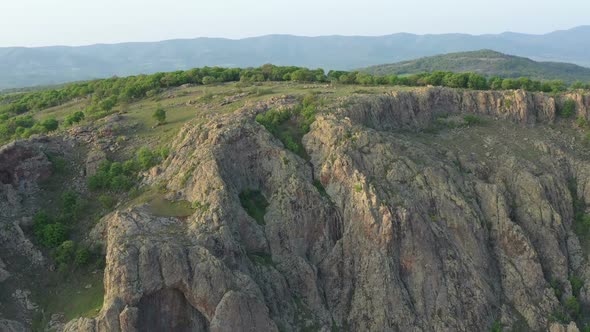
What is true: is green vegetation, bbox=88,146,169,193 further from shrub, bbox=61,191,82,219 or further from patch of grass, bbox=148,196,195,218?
patch of grass, bbox=148,196,195,218

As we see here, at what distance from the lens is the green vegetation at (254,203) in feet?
155

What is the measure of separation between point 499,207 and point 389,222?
15.5 m

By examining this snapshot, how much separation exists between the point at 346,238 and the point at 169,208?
16.9 meters

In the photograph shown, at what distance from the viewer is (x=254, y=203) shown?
48.9m

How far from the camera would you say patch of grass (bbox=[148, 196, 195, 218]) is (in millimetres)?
43000

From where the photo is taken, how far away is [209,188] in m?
44.8

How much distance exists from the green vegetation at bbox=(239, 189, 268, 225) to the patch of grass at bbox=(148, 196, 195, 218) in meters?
5.99

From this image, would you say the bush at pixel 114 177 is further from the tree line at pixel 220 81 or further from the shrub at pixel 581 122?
the shrub at pixel 581 122

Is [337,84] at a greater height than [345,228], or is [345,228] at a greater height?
[337,84]

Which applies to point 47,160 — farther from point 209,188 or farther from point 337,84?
point 337,84

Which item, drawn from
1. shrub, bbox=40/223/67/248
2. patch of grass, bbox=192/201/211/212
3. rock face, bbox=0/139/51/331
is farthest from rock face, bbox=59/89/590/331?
rock face, bbox=0/139/51/331

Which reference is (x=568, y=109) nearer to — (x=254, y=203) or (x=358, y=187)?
(x=358, y=187)

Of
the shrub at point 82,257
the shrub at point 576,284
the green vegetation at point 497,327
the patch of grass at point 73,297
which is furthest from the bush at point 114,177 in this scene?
the shrub at point 576,284

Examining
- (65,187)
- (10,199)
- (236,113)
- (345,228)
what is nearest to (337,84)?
(236,113)
